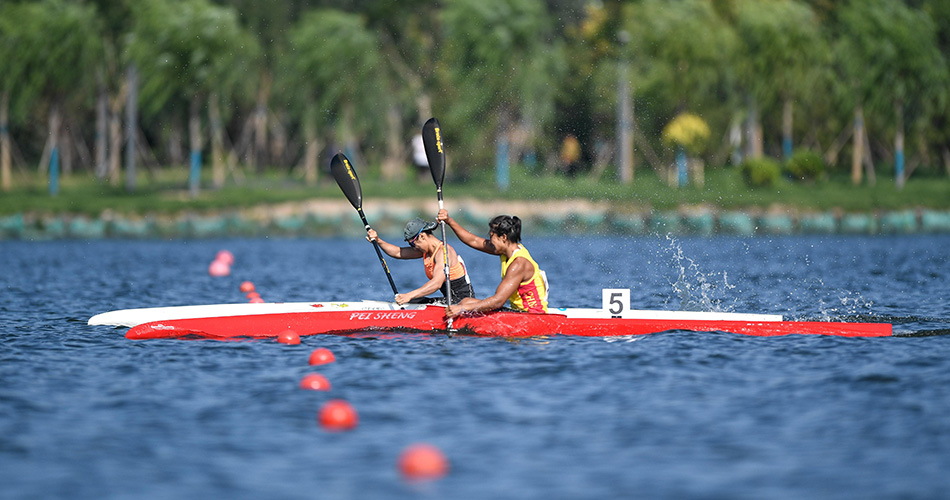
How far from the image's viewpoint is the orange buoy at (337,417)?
966 centimetres

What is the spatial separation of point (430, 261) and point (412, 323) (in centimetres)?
93

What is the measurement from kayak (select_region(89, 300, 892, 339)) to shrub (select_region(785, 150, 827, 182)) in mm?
30488

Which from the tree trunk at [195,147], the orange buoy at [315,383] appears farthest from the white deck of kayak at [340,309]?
the tree trunk at [195,147]

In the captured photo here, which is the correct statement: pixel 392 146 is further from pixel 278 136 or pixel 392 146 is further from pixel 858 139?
pixel 858 139

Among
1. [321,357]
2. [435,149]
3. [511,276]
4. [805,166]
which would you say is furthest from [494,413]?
[805,166]

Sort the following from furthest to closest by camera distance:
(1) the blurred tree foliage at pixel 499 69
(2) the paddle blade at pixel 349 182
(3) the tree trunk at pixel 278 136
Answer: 1. (3) the tree trunk at pixel 278 136
2. (1) the blurred tree foliage at pixel 499 69
3. (2) the paddle blade at pixel 349 182

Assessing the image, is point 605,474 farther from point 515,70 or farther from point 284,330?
point 515,70

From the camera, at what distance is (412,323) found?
14.3 meters

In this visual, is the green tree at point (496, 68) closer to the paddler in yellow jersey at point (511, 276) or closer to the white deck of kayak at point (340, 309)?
the white deck of kayak at point (340, 309)

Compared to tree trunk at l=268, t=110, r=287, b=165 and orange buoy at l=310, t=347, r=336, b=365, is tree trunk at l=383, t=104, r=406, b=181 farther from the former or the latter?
orange buoy at l=310, t=347, r=336, b=365

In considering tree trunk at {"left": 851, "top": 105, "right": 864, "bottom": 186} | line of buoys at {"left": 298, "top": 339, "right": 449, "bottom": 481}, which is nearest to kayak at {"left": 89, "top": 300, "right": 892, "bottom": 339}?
line of buoys at {"left": 298, "top": 339, "right": 449, "bottom": 481}

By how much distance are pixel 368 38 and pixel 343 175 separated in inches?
1236

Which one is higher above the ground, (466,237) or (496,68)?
(496,68)

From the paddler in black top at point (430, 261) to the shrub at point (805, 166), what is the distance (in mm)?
31692
